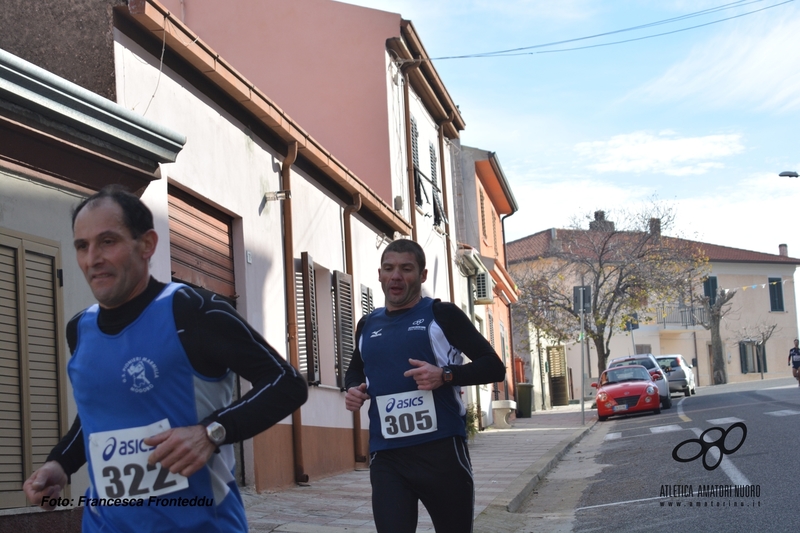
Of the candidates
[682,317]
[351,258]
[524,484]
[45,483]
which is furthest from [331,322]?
[682,317]

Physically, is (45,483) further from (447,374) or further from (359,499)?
(359,499)

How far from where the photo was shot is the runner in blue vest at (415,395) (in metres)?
4.66

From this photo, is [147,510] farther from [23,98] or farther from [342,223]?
[342,223]

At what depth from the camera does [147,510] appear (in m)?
2.75

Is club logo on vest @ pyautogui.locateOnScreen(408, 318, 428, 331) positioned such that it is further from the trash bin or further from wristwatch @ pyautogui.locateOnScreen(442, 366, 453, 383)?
the trash bin

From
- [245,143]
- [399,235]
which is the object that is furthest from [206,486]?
[399,235]

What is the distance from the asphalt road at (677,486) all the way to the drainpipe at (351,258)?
2.77m

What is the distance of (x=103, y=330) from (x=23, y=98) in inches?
157

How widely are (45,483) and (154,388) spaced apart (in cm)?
51

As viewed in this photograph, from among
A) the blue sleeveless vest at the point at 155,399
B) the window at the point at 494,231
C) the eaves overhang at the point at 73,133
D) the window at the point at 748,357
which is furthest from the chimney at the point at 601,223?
the blue sleeveless vest at the point at 155,399

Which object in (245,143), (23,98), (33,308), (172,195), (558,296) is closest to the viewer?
(23,98)

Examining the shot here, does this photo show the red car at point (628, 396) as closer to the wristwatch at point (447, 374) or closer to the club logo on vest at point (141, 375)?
the wristwatch at point (447, 374)

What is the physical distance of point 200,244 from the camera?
9555mm

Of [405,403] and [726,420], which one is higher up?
[405,403]
